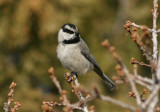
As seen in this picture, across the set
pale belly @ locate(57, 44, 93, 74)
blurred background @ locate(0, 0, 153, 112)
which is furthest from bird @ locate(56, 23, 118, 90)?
blurred background @ locate(0, 0, 153, 112)

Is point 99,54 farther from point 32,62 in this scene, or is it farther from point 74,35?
point 74,35

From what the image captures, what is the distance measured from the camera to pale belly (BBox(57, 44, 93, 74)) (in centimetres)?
493

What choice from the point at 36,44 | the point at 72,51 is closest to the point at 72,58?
the point at 72,51

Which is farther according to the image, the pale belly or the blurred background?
the blurred background

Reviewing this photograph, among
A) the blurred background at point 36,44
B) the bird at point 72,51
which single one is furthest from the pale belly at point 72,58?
the blurred background at point 36,44

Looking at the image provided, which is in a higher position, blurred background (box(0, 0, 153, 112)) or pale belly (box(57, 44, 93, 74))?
blurred background (box(0, 0, 153, 112))

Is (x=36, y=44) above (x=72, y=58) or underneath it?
above

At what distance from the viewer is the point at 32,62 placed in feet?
28.5

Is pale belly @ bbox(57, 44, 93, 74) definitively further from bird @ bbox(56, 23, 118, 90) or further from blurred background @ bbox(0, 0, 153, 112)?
blurred background @ bbox(0, 0, 153, 112)

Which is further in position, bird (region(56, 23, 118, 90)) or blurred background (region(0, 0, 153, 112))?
blurred background (region(0, 0, 153, 112))

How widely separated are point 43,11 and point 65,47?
3.69 metres

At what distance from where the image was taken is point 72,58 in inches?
197

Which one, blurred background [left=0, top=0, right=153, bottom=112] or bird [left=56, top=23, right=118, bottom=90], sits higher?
blurred background [left=0, top=0, right=153, bottom=112]

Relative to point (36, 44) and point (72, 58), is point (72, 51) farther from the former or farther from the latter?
point (36, 44)
